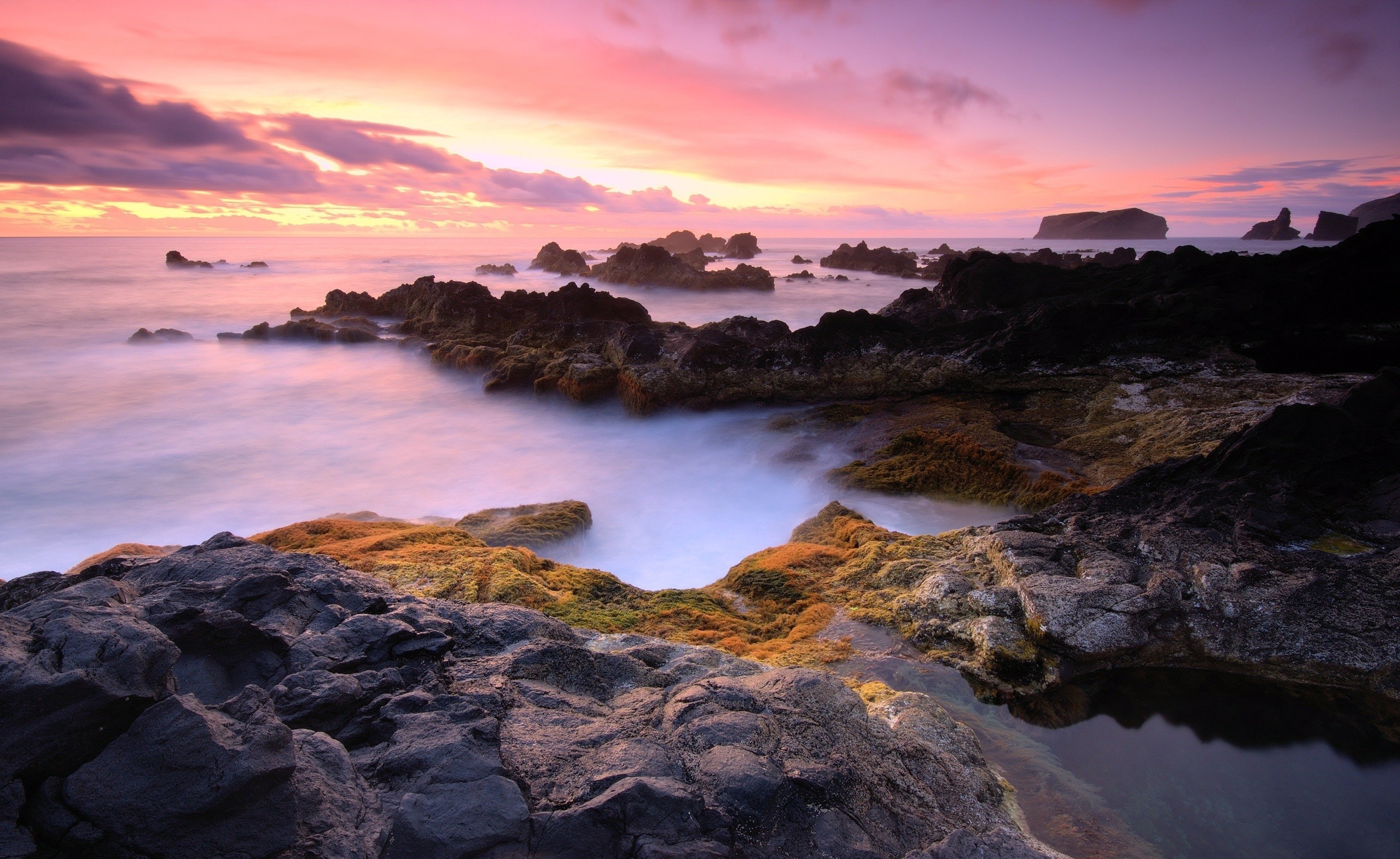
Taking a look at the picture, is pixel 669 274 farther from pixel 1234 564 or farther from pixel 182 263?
pixel 182 263

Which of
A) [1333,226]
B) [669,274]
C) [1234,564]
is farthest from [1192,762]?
[1333,226]

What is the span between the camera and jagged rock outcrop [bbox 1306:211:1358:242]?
239 feet

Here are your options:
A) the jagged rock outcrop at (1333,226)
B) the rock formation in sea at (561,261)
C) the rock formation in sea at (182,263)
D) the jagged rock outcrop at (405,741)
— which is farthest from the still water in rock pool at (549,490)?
the jagged rock outcrop at (1333,226)

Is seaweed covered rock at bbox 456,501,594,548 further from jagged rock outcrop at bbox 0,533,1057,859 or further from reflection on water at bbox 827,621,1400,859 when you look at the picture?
reflection on water at bbox 827,621,1400,859

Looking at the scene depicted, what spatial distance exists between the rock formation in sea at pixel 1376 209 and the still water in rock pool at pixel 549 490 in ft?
174

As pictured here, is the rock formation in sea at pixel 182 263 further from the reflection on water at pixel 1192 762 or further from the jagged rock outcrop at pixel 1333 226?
the jagged rock outcrop at pixel 1333 226

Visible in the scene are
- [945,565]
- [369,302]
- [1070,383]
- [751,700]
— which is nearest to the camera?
[751,700]

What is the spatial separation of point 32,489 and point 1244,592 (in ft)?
63.2

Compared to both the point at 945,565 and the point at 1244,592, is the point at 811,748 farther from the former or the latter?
the point at 1244,592

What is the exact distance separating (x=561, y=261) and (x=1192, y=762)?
190ft

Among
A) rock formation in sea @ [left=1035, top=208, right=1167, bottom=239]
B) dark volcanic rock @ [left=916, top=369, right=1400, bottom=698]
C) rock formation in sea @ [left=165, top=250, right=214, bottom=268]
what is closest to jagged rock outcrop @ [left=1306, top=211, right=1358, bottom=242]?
rock formation in sea @ [left=1035, top=208, right=1167, bottom=239]

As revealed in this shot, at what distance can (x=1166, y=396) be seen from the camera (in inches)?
426

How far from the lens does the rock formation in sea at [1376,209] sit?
162ft

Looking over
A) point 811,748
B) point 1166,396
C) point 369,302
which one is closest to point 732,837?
point 811,748
